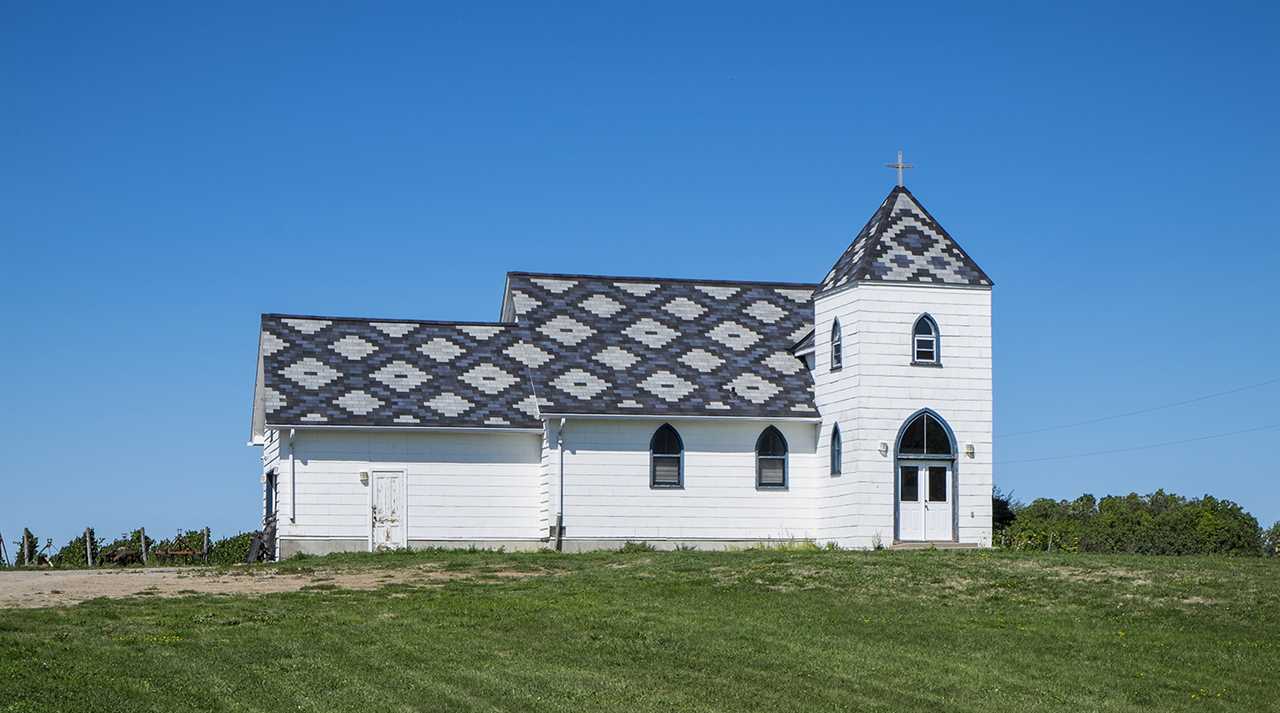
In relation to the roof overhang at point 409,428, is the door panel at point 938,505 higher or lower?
lower

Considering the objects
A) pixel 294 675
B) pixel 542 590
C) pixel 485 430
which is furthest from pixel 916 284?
pixel 294 675

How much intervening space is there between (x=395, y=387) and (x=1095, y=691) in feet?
73.2

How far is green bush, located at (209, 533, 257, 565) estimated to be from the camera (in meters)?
41.4

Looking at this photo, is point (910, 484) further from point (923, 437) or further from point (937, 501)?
point (923, 437)

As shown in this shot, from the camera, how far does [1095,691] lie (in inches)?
738

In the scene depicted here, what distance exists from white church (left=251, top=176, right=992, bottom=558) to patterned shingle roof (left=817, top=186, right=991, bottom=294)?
0.06m

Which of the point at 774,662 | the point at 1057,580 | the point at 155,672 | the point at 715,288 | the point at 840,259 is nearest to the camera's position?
the point at 155,672

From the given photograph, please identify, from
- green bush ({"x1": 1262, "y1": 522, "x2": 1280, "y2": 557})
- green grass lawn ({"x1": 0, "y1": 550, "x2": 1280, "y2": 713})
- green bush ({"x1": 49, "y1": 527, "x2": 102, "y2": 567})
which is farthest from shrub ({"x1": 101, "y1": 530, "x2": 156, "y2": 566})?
green bush ({"x1": 1262, "y1": 522, "x2": 1280, "y2": 557})

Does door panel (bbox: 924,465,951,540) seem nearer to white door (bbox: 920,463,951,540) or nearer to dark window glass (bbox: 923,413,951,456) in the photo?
white door (bbox: 920,463,951,540)

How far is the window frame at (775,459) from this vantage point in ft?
125

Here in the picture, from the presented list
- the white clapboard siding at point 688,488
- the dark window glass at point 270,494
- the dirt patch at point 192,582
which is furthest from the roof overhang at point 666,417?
the dark window glass at point 270,494

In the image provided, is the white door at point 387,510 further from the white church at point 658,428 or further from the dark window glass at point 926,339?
the dark window glass at point 926,339

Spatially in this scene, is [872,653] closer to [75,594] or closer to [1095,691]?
[1095,691]

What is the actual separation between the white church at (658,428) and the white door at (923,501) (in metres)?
0.04
